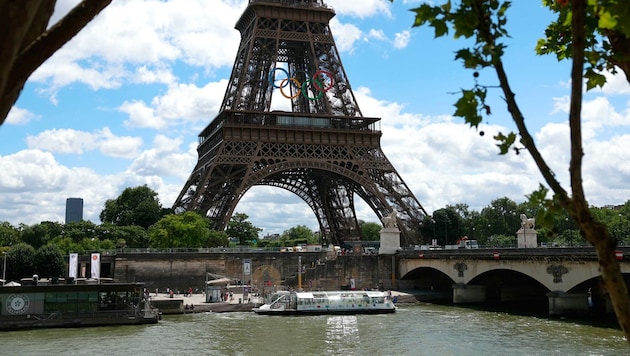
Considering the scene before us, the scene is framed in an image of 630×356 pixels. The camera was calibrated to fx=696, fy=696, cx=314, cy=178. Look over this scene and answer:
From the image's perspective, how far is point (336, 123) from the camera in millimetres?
80188

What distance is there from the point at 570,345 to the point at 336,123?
4992 cm

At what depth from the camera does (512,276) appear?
63.8 meters

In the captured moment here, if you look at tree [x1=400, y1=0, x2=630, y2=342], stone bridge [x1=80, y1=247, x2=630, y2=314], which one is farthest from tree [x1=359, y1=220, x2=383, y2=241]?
tree [x1=400, y1=0, x2=630, y2=342]

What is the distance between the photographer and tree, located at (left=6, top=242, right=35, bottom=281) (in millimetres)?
66250

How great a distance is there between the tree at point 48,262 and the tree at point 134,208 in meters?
25.7

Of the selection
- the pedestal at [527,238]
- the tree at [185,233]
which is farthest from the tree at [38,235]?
the pedestal at [527,238]

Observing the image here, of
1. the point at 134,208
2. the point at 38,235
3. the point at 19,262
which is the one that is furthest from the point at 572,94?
the point at 134,208

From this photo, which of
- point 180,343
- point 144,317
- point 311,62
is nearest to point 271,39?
point 311,62

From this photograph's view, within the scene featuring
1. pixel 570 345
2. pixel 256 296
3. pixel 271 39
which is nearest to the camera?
pixel 570 345

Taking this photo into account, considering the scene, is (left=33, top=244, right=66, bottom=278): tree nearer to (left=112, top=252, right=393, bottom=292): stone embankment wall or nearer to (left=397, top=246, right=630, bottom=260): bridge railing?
(left=112, top=252, right=393, bottom=292): stone embankment wall

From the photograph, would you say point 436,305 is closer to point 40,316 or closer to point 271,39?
point 40,316

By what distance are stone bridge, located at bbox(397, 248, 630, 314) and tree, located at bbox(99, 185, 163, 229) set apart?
3890 centimetres

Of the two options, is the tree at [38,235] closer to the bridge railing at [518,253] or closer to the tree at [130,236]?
the tree at [130,236]

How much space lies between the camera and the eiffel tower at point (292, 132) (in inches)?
2948
